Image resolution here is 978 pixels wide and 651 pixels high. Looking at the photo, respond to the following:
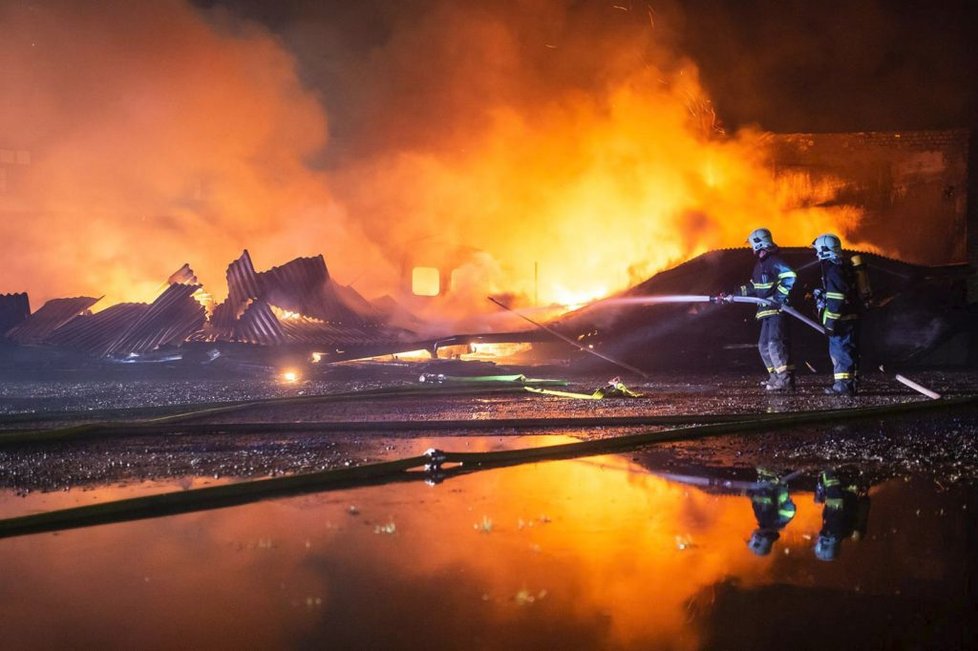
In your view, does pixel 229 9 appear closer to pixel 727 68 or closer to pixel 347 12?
pixel 347 12

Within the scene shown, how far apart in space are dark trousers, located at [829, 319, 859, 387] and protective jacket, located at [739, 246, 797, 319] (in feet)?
1.97

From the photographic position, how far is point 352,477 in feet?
14.4

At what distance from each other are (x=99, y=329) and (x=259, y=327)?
2374 mm

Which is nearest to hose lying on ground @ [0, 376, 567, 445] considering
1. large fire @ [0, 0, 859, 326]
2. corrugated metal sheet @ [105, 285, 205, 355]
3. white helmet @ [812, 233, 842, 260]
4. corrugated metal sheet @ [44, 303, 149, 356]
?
white helmet @ [812, 233, 842, 260]

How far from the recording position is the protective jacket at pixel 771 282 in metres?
8.48

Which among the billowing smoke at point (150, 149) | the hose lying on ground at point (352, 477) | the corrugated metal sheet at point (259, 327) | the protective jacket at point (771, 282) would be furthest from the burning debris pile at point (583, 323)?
the hose lying on ground at point (352, 477)

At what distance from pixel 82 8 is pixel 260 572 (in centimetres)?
1638

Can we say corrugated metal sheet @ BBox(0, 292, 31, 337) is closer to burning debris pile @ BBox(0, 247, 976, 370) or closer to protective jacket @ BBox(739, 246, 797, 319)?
burning debris pile @ BBox(0, 247, 976, 370)

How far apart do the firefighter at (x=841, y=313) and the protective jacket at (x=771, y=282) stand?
0.36 m

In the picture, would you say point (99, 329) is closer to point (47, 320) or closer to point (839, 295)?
point (47, 320)

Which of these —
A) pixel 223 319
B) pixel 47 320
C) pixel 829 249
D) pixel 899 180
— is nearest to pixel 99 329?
pixel 47 320

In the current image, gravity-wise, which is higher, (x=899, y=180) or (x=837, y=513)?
(x=899, y=180)

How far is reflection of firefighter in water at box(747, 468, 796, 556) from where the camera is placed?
3279mm

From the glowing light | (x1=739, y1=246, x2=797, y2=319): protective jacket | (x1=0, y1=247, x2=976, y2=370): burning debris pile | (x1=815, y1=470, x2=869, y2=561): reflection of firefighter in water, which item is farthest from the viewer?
the glowing light
